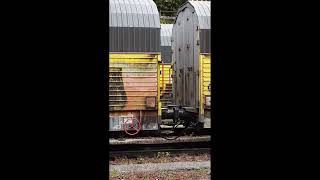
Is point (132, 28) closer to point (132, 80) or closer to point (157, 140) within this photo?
point (132, 80)

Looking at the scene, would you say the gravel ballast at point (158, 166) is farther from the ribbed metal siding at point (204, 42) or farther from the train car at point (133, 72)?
the ribbed metal siding at point (204, 42)

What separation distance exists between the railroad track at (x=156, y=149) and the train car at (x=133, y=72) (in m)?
0.44

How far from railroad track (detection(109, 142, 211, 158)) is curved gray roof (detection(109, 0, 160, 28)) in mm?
3203

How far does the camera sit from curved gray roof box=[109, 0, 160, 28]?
35.7 feet

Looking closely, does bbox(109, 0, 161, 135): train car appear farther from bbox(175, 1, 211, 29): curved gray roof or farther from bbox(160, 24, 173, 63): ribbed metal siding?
bbox(160, 24, 173, 63): ribbed metal siding

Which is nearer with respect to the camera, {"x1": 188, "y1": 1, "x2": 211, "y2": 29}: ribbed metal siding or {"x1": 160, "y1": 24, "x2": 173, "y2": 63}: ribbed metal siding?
{"x1": 188, "y1": 1, "x2": 211, "y2": 29}: ribbed metal siding

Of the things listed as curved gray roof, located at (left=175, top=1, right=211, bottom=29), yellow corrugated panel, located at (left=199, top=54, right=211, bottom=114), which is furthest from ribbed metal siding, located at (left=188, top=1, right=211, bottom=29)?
yellow corrugated panel, located at (left=199, top=54, right=211, bottom=114)

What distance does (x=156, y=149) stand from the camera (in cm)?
1020

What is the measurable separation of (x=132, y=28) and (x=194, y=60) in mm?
2369

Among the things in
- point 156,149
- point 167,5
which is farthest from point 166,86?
point 167,5
